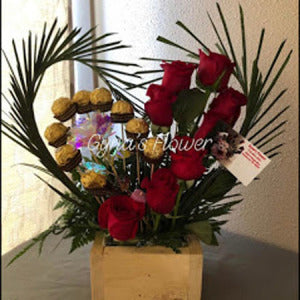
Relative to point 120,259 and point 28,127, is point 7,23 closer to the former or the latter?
point 28,127

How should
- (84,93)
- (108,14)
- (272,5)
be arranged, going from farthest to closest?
1. (108,14)
2. (272,5)
3. (84,93)

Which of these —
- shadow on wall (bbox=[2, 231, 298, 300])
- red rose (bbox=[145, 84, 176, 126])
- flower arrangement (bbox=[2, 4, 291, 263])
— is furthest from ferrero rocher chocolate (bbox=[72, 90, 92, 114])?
shadow on wall (bbox=[2, 231, 298, 300])

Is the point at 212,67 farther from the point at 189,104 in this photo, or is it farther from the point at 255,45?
the point at 255,45

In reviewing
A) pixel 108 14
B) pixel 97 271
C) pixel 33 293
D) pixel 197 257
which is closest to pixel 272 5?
pixel 108 14

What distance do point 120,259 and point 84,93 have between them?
0.32 m

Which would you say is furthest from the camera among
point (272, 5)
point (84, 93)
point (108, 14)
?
point (108, 14)

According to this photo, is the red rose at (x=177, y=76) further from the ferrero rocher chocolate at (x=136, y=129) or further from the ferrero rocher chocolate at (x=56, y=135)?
the ferrero rocher chocolate at (x=56, y=135)

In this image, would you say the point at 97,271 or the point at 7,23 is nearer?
the point at 97,271

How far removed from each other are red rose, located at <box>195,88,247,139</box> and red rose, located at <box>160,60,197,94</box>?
0.06m

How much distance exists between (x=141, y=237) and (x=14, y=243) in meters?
0.59

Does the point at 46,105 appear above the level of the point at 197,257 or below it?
above

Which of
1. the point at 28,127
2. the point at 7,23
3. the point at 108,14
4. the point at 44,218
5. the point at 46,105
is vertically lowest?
the point at 44,218

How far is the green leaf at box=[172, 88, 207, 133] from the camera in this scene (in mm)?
766

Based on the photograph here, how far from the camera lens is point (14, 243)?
50.7 inches
